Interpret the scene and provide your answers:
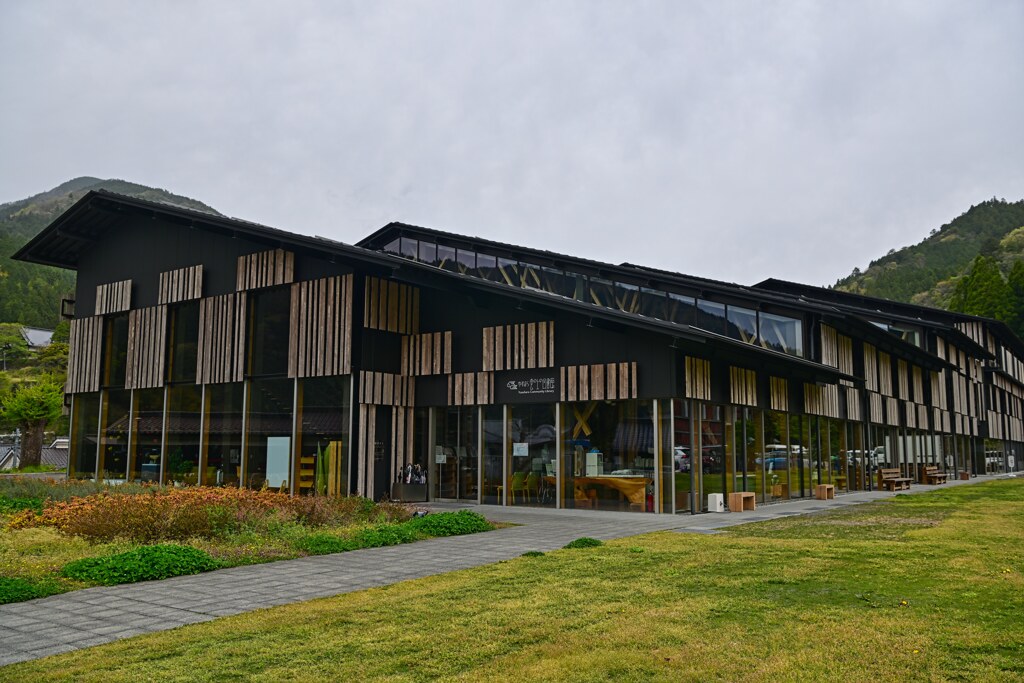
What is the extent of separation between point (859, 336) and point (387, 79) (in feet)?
62.9

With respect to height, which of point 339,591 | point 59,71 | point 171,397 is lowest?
point 339,591

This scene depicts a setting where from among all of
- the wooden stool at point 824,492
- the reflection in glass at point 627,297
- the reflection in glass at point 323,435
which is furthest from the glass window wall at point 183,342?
the wooden stool at point 824,492

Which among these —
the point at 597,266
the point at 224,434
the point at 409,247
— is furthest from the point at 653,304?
the point at 224,434

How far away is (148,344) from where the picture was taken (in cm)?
2655

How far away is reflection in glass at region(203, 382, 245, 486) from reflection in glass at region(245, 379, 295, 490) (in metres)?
0.51

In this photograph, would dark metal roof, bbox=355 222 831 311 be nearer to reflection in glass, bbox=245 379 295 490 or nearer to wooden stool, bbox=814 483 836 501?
wooden stool, bbox=814 483 836 501

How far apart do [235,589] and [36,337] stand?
319 ft

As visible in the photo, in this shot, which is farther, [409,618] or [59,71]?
[59,71]

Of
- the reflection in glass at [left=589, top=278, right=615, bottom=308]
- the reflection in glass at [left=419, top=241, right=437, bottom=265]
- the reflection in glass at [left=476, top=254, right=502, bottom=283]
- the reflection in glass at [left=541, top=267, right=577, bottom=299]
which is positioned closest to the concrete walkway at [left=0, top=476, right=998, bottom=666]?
the reflection in glass at [left=589, top=278, right=615, bottom=308]

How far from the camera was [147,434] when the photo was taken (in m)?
26.1

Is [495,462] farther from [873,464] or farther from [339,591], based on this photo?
[873,464]

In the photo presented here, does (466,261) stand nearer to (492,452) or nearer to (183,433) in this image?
(492,452)

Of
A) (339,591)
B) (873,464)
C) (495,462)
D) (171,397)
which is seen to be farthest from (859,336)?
(339,591)

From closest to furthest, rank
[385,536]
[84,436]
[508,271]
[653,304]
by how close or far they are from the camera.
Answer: [385,536], [653,304], [84,436], [508,271]
